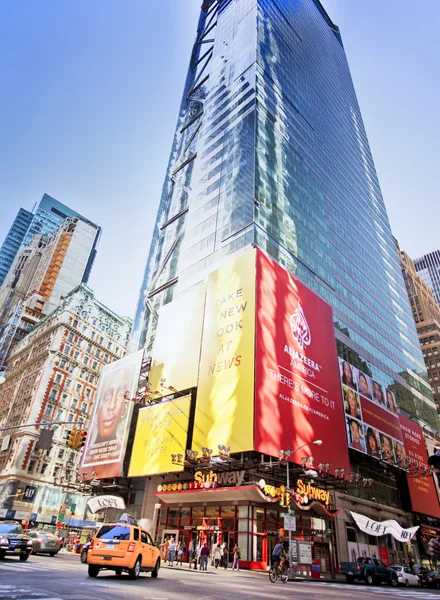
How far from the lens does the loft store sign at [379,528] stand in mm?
40438

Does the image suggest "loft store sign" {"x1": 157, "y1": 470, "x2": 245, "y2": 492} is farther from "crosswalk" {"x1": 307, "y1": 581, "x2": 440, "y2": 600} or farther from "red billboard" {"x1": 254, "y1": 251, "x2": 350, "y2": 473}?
"crosswalk" {"x1": 307, "y1": 581, "x2": 440, "y2": 600}

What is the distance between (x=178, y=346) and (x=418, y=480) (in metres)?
40.3

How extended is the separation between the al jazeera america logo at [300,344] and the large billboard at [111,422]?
1771cm

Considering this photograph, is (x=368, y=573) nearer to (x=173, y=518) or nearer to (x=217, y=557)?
(x=217, y=557)

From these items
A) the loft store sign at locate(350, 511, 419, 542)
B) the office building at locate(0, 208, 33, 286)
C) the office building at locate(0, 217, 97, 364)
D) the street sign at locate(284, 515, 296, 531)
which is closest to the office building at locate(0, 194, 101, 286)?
the office building at locate(0, 208, 33, 286)

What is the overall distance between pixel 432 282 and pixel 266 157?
158920mm

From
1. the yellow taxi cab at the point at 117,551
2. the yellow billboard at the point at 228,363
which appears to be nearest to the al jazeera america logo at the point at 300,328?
the yellow billboard at the point at 228,363

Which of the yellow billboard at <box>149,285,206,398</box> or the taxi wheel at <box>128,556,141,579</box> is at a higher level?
the yellow billboard at <box>149,285,206,398</box>

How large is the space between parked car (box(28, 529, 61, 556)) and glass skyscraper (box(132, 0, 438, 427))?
3152cm

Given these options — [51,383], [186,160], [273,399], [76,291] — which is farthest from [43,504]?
[186,160]

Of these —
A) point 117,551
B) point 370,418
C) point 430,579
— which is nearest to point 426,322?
point 370,418

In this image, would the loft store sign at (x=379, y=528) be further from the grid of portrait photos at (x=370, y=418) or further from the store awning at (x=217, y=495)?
the store awning at (x=217, y=495)

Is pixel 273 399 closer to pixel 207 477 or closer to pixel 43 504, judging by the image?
pixel 207 477

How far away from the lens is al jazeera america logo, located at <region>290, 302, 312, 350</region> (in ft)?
131
